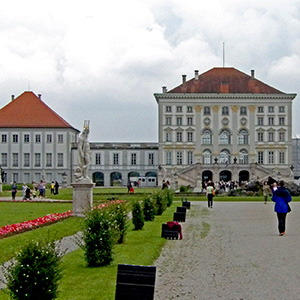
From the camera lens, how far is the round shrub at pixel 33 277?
6.82 meters

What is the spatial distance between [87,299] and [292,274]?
3.61 meters

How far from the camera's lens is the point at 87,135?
20.9 meters

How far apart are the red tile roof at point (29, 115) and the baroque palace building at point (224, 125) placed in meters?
12.9

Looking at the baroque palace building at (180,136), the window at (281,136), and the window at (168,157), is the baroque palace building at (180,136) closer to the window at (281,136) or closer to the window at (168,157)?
the window at (168,157)

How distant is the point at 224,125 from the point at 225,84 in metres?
5.15

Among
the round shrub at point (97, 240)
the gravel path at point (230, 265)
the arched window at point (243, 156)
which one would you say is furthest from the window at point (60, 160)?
the round shrub at point (97, 240)

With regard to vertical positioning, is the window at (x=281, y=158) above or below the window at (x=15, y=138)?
below

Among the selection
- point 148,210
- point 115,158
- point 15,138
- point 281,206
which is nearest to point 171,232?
point 281,206

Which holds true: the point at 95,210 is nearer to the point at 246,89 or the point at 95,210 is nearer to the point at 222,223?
Result: the point at 222,223

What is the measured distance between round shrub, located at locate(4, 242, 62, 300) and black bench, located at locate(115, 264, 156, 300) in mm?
771

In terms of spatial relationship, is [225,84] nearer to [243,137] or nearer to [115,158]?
[243,137]

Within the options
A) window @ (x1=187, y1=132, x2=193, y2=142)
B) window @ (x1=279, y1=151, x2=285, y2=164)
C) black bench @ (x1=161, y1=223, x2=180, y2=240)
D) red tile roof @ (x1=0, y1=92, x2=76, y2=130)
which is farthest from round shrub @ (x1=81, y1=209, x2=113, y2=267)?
window @ (x1=279, y1=151, x2=285, y2=164)

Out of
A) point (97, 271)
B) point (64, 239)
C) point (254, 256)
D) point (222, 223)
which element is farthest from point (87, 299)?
point (222, 223)

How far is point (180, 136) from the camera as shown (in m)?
77.1
